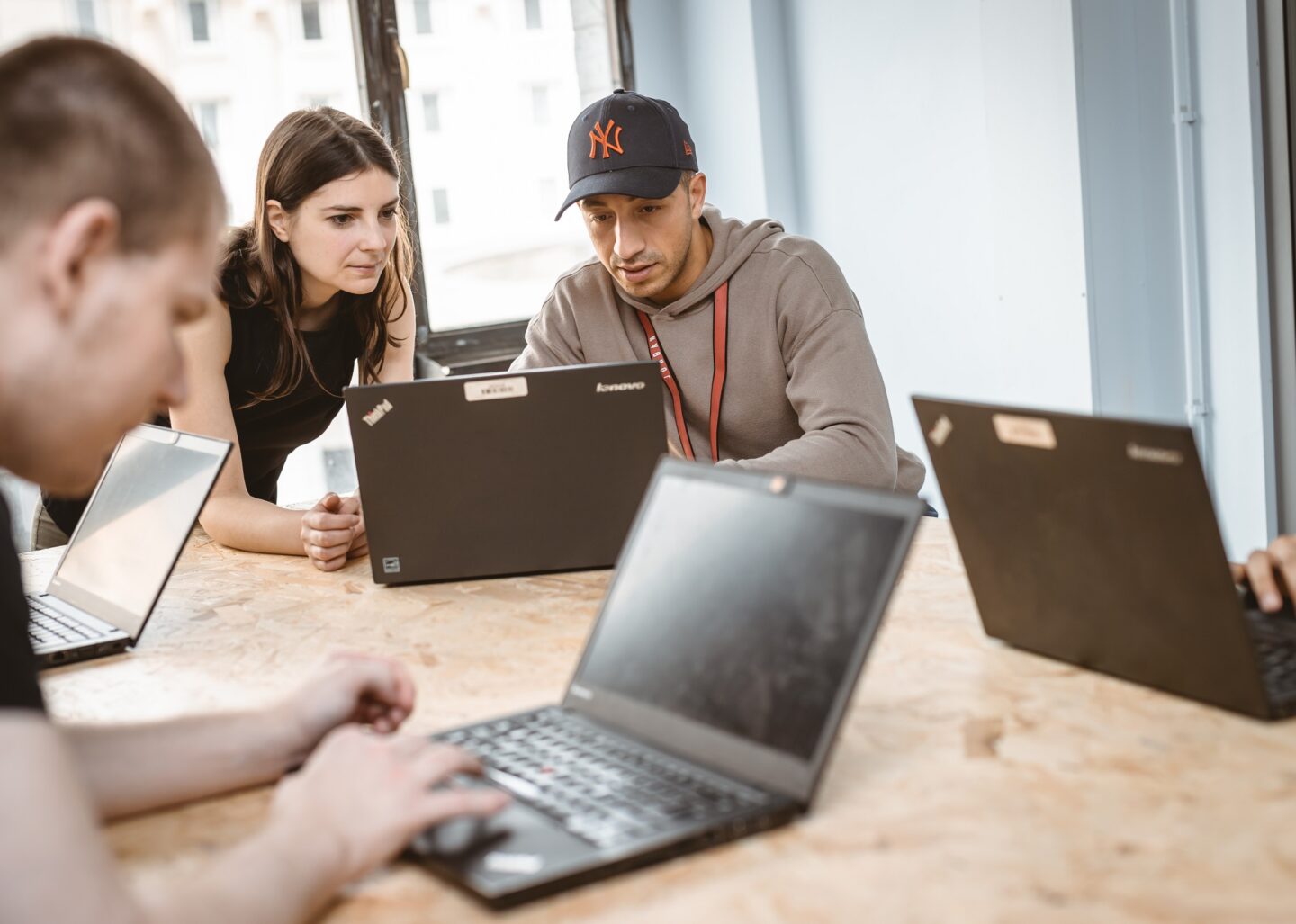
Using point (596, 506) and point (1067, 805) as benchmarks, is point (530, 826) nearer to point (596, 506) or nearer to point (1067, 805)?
point (1067, 805)

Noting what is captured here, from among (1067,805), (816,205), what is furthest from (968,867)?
(816,205)

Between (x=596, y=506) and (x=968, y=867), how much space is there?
34.8 inches

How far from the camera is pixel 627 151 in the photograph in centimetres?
219

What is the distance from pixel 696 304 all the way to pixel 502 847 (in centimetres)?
157

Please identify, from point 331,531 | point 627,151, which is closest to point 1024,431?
point 331,531

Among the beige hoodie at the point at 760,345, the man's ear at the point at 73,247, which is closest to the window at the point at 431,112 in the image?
the beige hoodie at the point at 760,345

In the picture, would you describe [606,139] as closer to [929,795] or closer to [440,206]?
[929,795]

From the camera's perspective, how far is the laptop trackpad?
754 mm

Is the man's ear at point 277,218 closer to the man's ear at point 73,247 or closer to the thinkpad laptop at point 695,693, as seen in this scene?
the thinkpad laptop at point 695,693

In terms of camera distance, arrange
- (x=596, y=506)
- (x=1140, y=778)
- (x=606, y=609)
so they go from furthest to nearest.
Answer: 1. (x=596, y=506)
2. (x=606, y=609)
3. (x=1140, y=778)

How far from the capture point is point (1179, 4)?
2.80m

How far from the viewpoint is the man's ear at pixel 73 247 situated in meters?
0.72

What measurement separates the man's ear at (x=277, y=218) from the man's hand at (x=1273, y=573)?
67.5 inches

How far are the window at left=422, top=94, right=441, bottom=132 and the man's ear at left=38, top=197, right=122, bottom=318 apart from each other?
3.19 m
